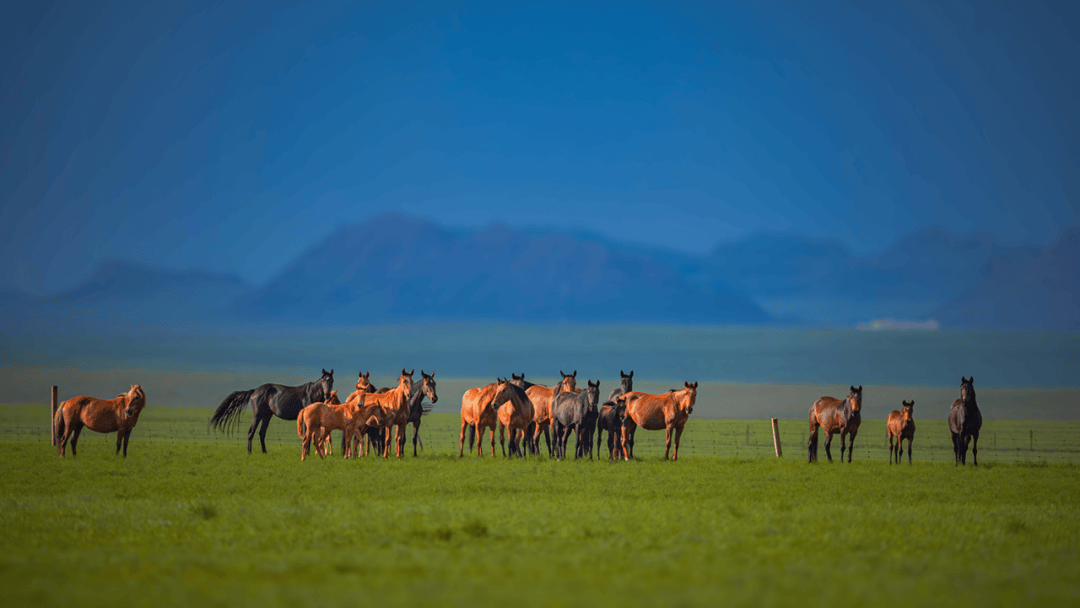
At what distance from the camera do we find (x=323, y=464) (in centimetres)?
2330

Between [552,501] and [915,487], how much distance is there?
1099 centimetres

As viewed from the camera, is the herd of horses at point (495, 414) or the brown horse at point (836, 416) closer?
the herd of horses at point (495, 414)

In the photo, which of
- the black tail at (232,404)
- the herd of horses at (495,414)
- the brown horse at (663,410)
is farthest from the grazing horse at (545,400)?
the black tail at (232,404)

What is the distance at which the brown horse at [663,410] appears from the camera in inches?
1065

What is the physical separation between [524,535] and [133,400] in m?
19.2

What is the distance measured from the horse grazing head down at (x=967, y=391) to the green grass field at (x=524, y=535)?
4.56 metres

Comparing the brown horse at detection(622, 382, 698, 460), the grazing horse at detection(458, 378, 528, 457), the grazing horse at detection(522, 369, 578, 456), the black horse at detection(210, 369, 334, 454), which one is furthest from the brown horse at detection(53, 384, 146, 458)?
the brown horse at detection(622, 382, 698, 460)

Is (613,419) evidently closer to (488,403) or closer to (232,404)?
(488,403)

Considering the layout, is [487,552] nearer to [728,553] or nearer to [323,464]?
[728,553]

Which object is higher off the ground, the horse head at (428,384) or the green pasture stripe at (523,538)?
the horse head at (428,384)

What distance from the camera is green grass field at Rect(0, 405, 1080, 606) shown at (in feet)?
25.5

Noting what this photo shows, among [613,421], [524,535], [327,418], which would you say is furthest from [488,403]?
[524,535]

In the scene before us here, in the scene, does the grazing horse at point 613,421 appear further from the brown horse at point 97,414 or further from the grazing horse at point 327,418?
the brown horse at point 97,414

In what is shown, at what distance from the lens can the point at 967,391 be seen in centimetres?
2764
